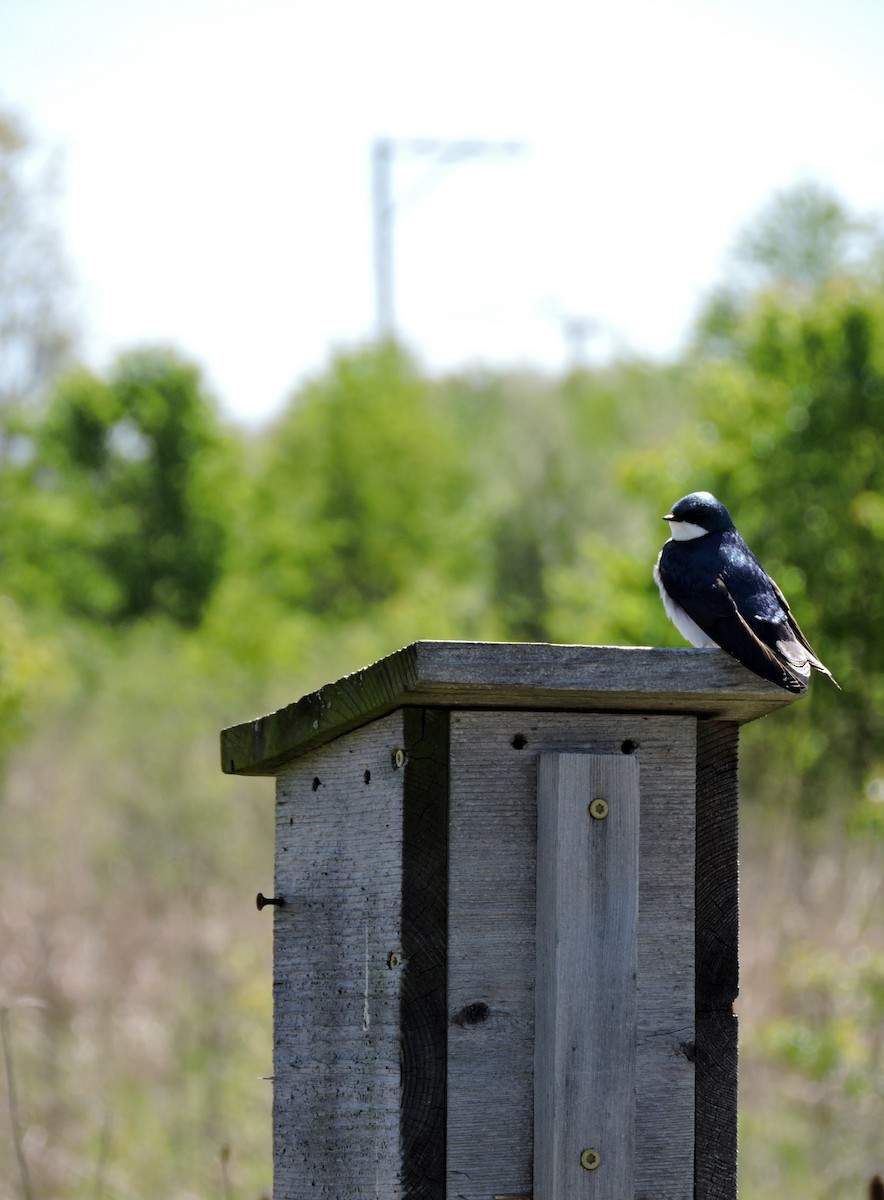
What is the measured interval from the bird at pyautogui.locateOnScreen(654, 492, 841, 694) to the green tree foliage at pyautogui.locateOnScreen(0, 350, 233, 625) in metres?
14.1

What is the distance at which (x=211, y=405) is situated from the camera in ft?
53.6

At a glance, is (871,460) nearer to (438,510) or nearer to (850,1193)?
(850,1193)

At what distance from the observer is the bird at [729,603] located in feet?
5.35

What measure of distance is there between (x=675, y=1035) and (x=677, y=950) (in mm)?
93

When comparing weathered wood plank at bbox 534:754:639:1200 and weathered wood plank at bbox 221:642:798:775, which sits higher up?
weathered wood plank at bbox 221:642:798:775

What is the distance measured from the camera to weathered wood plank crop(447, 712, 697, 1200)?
1563mm

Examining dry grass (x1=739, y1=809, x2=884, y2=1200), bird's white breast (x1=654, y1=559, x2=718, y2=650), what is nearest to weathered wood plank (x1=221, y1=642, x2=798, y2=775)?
bird's white breast (x1=654, y1=559, x2=718, y2=650)

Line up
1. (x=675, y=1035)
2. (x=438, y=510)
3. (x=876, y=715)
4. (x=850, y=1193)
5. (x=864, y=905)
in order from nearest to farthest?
(x=675, y=1035) < (x=850, y=1193) < (x=864, y=905) < (x=876, y=715) < (x=438, y=510)

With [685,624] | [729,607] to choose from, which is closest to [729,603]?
[729,607]

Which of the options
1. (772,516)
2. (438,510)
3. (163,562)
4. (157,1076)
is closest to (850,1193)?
(157,1076)

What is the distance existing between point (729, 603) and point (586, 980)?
19.1 inches

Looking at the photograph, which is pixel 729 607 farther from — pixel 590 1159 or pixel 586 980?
pixel 590 1159

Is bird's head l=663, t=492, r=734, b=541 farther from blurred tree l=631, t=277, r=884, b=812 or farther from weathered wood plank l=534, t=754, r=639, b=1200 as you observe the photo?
blurred tree l=631, t=277, r=884, b=812

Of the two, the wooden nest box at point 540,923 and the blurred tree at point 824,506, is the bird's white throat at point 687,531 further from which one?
the blurred tree at point 824,506
